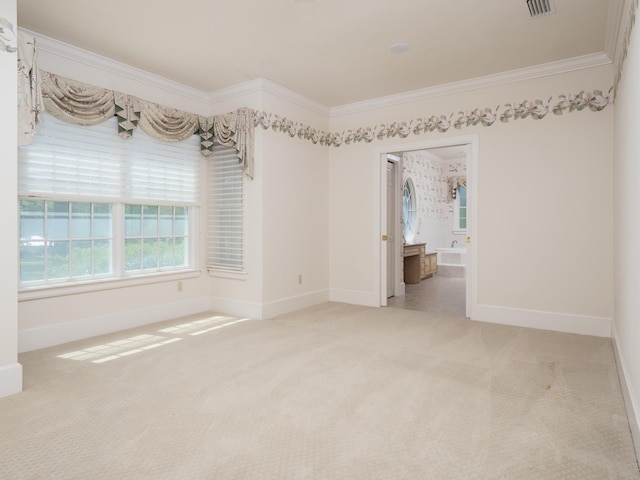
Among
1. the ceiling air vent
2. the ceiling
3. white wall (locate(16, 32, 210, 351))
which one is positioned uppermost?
the ceiling

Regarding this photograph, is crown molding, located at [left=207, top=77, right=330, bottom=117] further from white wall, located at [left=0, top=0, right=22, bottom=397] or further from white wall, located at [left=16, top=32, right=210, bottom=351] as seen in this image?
white wall, located at [left=0, top=0, right=22, bottom=397]

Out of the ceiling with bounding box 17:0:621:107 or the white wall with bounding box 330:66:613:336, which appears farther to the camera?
the white wall with bounding box 330:66:613:336

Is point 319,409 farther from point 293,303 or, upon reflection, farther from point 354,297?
point 354,297

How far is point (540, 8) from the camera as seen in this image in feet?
9.75

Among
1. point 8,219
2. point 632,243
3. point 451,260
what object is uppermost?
point 8,219

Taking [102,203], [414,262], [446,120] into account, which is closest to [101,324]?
[102,203]

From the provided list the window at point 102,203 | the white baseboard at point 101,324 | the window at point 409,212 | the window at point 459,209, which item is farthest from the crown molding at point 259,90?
the window at point 459,209

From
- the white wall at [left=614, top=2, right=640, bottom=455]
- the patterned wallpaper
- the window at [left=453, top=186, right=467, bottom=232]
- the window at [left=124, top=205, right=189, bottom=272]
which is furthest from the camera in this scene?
the window at [left=453, top=186, right=467, bottom=232]

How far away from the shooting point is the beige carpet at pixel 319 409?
180 centimetres

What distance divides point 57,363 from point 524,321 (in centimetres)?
428

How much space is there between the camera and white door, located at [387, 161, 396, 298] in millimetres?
5816

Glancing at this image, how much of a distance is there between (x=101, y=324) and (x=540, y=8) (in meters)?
4.60

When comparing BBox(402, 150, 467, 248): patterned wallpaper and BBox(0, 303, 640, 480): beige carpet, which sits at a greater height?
BBox(402, 150, 467, 248): patterned wallpaper

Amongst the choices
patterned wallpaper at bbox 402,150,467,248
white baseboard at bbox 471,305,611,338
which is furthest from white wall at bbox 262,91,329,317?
patterned wallpaper at bbox 402,150,467,248
